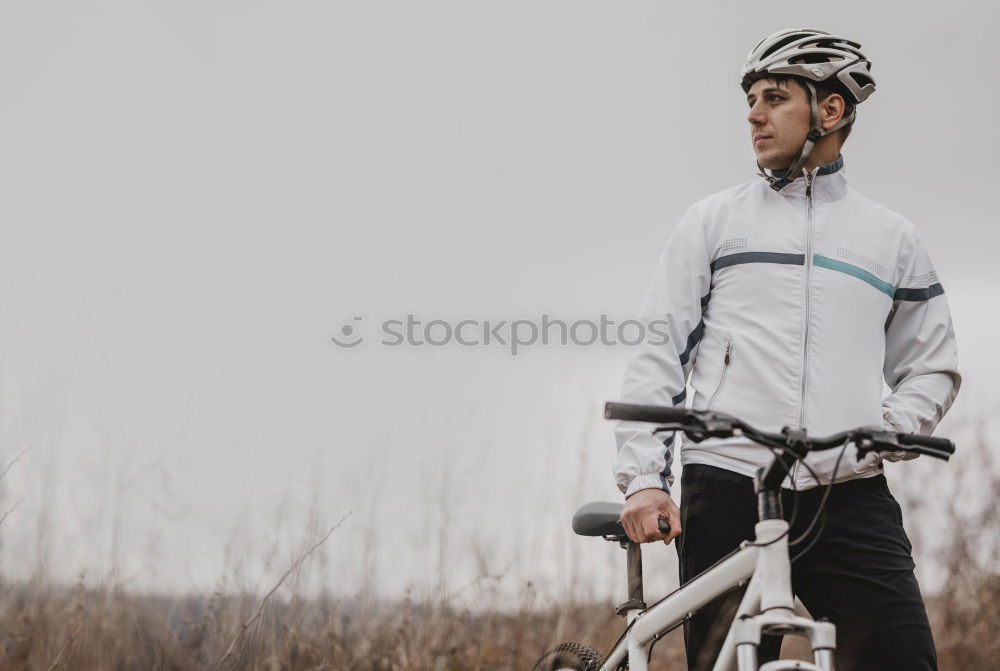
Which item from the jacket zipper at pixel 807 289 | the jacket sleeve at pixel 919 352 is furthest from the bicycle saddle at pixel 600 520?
the jacket sleeve at pixel 919 352

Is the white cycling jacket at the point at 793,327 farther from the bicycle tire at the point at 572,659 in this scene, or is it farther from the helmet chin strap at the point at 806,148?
the bicycle tire at the point at 572,659

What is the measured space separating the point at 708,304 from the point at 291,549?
208 centimetres

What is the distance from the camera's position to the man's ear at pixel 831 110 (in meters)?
2.66

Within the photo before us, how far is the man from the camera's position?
226cm

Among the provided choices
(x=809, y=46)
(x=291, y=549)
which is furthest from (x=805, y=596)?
(x=291, y=549)

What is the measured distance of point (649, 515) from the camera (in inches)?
87.7

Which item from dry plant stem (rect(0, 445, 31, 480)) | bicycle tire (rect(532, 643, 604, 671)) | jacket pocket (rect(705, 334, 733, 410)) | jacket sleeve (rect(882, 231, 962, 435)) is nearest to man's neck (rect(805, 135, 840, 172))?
jacket sleeve (rect(882, 231, 962, 435))

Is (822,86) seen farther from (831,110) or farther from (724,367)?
(724,367)

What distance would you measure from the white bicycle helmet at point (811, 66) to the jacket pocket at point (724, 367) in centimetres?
47

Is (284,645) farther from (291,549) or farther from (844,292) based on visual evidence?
(844,292)

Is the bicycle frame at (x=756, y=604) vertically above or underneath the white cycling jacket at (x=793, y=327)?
underneath

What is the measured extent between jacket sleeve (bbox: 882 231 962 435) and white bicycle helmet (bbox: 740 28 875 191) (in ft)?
1.31

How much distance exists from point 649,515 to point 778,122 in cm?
113

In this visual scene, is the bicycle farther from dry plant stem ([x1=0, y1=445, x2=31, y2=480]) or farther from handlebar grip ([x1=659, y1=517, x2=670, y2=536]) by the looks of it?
dry plant stem ([x1=0, y1=445, x2=31, y2=480])
